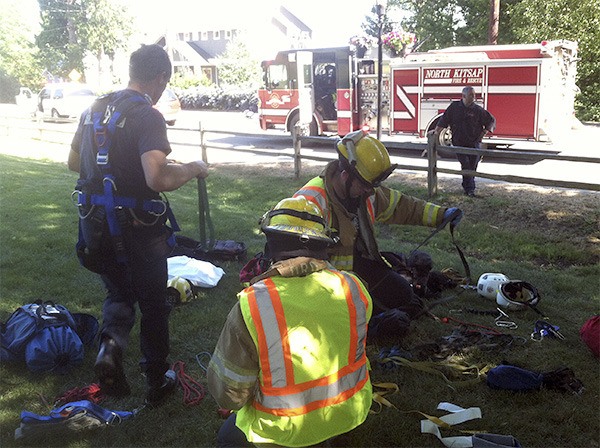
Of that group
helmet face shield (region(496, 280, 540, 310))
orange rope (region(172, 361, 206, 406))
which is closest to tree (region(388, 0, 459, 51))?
helmet face shield (region(496, 280, 540, 310))

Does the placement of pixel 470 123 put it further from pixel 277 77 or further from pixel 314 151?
pixel 277 77

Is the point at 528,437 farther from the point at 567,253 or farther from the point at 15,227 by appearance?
the point at 15,227

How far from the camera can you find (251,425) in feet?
7.52

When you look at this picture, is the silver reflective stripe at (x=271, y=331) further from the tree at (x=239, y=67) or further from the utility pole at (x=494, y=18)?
the tree at (x=239, y=67)

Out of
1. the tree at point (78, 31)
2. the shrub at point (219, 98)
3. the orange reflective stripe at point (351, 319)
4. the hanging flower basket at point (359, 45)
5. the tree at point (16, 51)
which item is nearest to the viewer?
the orange reflective stripe at point (351, 319)

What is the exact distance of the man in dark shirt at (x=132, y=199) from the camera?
3051 mm

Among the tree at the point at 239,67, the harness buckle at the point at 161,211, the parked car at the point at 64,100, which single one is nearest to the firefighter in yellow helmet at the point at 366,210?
the harness buckle at the point at 161,211

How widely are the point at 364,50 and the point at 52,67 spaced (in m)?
39.8

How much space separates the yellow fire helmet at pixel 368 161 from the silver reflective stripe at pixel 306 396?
1438 millimetres

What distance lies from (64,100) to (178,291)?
23141mm

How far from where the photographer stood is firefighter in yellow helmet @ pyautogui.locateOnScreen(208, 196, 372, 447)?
7.00ft

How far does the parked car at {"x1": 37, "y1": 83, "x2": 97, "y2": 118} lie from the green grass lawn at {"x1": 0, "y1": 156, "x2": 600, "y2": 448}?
53.5 ft

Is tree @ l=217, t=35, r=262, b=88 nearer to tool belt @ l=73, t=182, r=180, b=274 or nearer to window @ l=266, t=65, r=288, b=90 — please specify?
window @ l=266, t=65, r=288, b=90

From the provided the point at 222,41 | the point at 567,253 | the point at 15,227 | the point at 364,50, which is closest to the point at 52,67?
the point at 222,41
